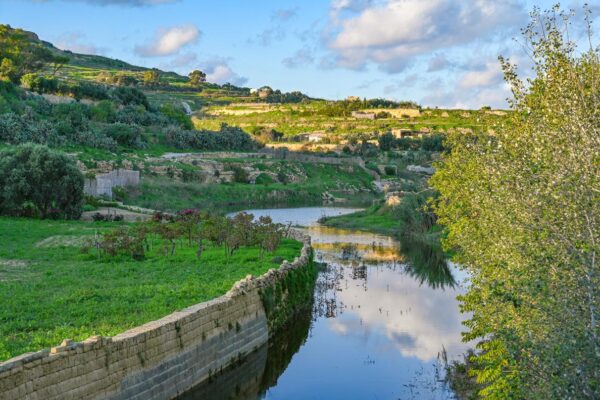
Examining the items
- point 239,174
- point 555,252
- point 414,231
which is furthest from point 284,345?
point 239,174

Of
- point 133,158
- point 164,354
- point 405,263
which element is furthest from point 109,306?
point 133,158

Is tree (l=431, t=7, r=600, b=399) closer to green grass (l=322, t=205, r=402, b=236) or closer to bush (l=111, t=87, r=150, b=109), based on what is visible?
green grass (l=322, t=205, r=402, b=236)

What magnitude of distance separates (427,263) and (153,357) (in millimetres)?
28447

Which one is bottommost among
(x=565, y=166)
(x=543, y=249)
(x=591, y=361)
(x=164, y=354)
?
(x=164, y=354)

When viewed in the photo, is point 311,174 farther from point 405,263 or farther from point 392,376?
point 392,376

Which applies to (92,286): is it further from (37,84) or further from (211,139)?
(211,139)

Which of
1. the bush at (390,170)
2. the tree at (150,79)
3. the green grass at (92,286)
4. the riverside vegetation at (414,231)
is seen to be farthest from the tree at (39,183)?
the tree at (150,79)

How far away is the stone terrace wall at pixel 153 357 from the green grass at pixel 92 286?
0.96 metres

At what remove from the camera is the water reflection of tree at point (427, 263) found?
37188mm

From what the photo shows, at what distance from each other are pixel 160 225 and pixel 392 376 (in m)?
13.9

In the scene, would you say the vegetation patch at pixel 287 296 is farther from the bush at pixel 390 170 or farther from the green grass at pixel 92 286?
the bush at pixel 390 170

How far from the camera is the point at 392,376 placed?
21.5 m

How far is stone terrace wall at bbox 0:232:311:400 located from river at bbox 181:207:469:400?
0.61 metres

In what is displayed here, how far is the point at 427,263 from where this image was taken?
140ft
